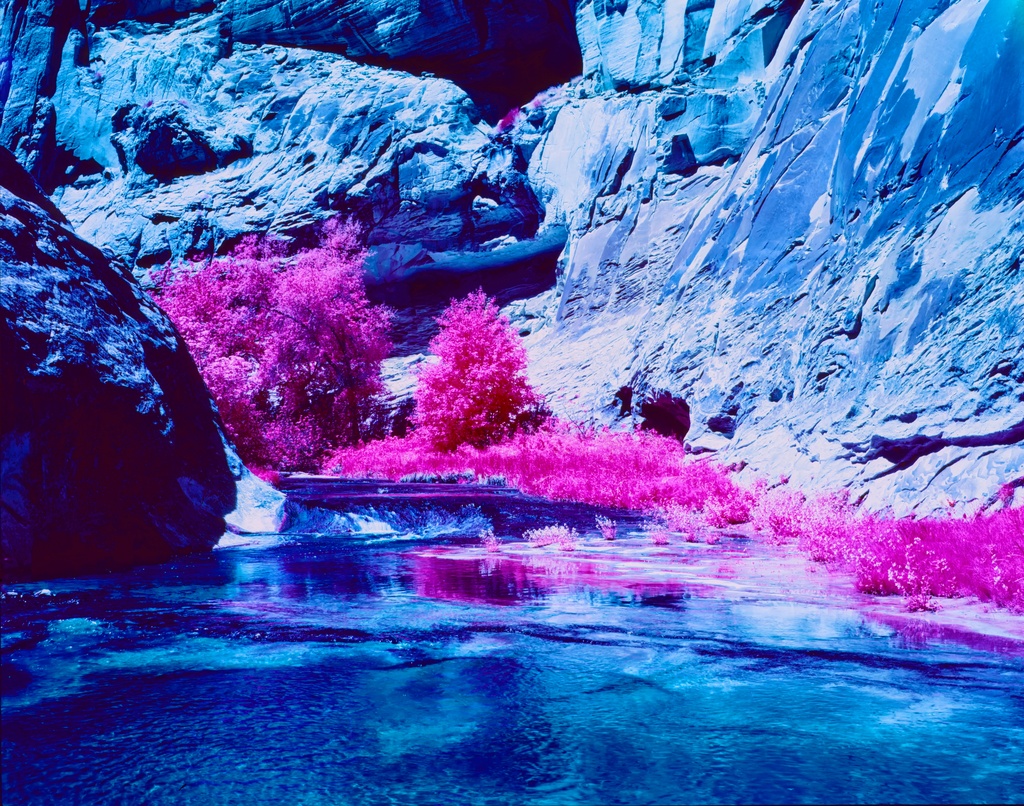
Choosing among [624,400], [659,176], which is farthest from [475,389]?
[659,176]

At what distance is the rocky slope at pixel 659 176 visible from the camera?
368 inches

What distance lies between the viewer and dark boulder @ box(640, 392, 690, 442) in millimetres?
17672

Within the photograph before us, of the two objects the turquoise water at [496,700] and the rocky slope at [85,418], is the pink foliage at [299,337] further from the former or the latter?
the turquoise water at [496,700]

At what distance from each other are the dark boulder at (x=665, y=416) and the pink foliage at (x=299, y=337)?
41.8ft

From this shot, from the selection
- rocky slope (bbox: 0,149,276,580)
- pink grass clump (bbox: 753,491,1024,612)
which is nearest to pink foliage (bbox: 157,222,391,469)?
rocky slope (bbox: 0,149,276,580)

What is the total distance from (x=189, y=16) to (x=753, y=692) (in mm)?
52658

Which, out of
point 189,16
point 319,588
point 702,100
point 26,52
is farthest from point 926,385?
point 26,52

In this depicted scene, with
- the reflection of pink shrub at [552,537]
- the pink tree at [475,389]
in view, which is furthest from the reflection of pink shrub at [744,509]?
the reflection of pink shrub at [552,537]

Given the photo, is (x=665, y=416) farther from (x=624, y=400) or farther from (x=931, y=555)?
(x=931, y=555)

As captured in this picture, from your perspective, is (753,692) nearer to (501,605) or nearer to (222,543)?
Answer: (501,605)

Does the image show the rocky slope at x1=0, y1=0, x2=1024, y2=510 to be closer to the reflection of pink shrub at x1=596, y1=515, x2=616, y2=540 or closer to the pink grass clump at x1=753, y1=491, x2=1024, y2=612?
the pink grass clump at x1=753, y1=491, x2=1024, y2=612

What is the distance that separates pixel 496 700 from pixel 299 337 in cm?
2691

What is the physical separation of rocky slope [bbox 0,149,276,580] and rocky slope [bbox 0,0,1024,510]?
750 centimetres

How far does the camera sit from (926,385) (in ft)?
29.3
